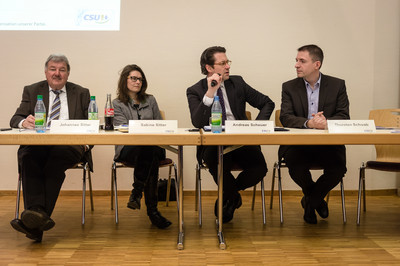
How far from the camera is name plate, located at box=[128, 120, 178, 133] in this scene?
2207mm

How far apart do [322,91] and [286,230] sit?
106 centimetres

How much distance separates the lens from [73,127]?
221 cm

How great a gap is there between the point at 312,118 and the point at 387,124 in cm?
84

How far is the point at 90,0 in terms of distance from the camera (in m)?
3.96

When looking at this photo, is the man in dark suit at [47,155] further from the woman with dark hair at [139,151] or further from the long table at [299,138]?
the long table at [299,138]

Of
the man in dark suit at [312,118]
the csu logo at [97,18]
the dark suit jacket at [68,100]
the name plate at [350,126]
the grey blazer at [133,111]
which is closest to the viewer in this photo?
the name plate at [350,126]

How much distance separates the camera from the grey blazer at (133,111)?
3.22 meters

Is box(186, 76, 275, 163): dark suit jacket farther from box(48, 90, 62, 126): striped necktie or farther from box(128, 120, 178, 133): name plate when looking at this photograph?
box(48, 90, 62, 126): striped necktie

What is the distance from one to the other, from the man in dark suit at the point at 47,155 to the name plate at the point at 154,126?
63cm

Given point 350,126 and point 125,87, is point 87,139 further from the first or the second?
point 350,126

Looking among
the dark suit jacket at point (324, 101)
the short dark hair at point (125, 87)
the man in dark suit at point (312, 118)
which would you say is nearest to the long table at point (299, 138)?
the man in dark suit at point (312, 118)

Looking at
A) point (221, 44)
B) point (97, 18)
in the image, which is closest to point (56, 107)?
point (97, 18)

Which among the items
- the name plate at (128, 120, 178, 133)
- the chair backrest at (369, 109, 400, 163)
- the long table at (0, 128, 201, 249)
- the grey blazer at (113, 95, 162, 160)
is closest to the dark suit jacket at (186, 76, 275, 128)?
the grey blazer at (113, 95, 162, 160)

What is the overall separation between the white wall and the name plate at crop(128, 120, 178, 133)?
6.17 feet
